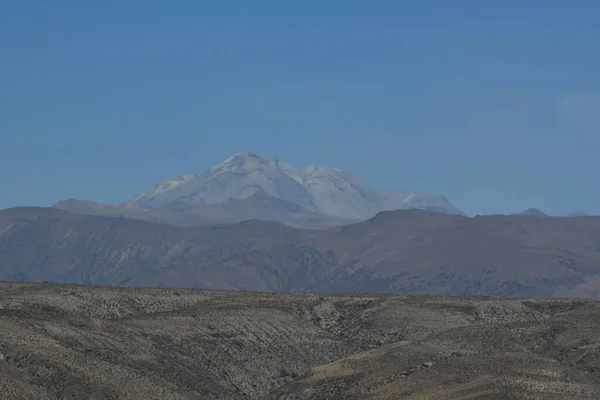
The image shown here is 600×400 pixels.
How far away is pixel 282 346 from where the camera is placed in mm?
99625

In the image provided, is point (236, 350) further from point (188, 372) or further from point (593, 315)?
point (593, 315)

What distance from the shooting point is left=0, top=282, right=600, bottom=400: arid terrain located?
73000 mm

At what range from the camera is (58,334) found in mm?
81938

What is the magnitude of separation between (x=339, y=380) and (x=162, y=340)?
15.1m

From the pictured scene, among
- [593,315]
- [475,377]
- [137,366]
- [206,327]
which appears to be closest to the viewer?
[475,377]

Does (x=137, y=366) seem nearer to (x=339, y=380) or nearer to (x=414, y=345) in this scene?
(x=339, y=380)

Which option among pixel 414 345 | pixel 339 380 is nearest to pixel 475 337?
pixel 414 345

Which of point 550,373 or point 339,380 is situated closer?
point 550,373

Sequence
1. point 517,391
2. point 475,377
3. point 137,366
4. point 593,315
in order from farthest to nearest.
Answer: point 593,315
point 137,366
point 475,377
point 517,391

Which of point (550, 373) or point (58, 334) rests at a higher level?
point (58, 334)

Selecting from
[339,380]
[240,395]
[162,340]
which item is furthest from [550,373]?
[162,340]

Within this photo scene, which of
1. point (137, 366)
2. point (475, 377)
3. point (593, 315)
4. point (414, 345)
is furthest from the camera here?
point (593, 315)

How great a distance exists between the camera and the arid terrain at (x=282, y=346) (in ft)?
240

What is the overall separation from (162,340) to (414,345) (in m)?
18.6
